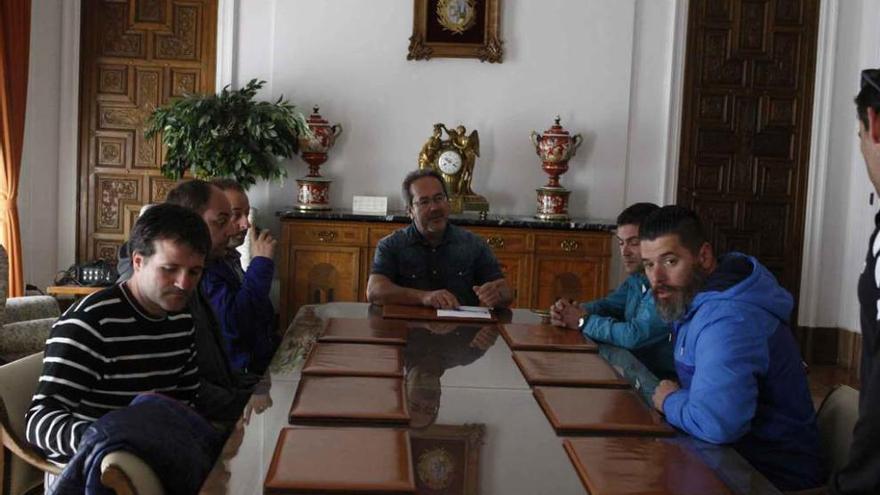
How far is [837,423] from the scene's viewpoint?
2303 millimetres

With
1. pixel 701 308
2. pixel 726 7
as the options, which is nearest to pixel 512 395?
pixel 701 308

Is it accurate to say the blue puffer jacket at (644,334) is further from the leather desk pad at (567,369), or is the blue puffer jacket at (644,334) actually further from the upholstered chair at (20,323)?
the upholstered chair at (20,323)

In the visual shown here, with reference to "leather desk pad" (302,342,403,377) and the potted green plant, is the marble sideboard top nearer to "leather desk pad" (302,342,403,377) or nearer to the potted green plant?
the potted green plant

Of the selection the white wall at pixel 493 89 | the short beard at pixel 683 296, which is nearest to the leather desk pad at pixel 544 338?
the short beard at pixel 683 296

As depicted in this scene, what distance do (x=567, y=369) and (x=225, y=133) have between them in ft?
12.4

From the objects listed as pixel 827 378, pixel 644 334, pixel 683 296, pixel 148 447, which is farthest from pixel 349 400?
pixel 827 378

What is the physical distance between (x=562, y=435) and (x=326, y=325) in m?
1.29

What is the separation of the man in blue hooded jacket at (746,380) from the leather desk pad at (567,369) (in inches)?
8.1

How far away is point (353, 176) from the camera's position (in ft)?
20.9

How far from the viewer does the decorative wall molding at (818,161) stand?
20.5 ft

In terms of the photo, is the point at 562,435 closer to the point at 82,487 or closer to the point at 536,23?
the point at 82,487

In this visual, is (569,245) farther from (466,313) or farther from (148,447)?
(148,447)

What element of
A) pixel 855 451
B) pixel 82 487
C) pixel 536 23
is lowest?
pixel 82 487

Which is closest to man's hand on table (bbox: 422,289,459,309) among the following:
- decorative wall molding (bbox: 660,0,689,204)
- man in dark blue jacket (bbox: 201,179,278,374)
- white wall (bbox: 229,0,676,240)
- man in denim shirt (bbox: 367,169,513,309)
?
man in denim shirt (bbox: 367,169,513,309)
